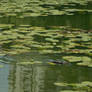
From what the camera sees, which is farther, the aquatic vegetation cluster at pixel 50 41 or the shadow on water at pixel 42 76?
the aquatic vegetation cluster at pixel 50 41

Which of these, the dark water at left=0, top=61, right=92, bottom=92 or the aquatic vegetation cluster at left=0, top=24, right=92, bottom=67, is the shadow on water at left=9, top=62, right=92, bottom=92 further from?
the aquatic vegetation cluster at left=0, top=24, right=92, bottom=67

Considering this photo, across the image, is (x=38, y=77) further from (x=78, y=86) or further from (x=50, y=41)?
(x=50, y=41)

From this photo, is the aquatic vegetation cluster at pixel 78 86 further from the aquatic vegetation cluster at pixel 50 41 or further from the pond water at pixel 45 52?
the aquatic vegetation cluster at pixel 50 41

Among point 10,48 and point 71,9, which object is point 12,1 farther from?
point 10,48

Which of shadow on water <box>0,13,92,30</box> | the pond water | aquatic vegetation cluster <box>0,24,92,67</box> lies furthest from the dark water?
shadow on water <box>0,13,92,30</box>

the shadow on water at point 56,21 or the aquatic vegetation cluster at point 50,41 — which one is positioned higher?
the shadow on water at point 56,21

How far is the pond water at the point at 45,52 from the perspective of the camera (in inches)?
140

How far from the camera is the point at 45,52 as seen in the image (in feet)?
14.8

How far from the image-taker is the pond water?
356cm

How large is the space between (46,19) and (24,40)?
1.73 meters

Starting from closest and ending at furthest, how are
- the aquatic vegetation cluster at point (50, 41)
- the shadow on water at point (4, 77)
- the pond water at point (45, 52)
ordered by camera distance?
the shadow on water at point (4, 77), the pond water at point (45, 52), the aquatic vegetation cluster at point (50, 41)

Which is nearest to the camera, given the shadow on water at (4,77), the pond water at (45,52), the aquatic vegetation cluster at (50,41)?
the shadow on water at (4,77)

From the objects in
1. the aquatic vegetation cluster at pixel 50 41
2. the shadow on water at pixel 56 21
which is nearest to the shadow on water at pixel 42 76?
the aquatic vegetation cluster at pixel 50 41

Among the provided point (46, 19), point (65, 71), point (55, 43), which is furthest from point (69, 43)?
point (46, 19)
